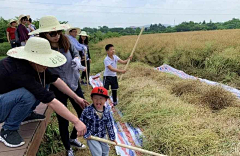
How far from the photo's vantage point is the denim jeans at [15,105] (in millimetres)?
1737

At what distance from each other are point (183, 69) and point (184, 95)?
A: 114 inches

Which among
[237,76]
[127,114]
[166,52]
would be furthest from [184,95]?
[166,52]

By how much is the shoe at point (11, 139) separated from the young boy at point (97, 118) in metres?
0.57

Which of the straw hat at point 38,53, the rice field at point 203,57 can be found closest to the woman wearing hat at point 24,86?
the straw hat at point 38,53

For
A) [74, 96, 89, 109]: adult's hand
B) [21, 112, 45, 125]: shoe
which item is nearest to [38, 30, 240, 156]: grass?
[21, 112, 45, 125]: shoe

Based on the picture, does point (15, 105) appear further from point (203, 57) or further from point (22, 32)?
point (203, 57)

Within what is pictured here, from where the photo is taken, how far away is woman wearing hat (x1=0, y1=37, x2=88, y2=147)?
1619mm

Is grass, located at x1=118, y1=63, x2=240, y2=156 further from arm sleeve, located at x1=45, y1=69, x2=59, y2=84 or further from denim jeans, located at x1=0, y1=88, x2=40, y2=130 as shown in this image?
denim jeans, located at x1=0, y1=88, x2=40, y2=130

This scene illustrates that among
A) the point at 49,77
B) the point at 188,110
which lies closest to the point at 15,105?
the point at 49,77

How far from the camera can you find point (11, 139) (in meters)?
1.85

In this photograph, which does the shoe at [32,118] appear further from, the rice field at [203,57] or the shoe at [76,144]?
the rice field at [203,57]

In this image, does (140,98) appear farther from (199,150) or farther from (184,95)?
(199,150)

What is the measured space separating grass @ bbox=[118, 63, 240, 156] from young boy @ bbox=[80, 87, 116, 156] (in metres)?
0.70

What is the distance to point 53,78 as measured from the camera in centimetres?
205
